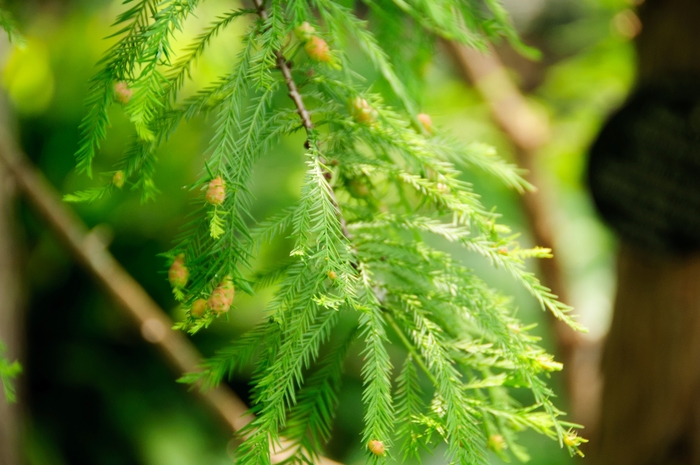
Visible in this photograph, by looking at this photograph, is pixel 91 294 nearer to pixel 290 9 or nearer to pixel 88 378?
pixel 88 378

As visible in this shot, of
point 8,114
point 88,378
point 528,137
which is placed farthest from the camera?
point 88,378

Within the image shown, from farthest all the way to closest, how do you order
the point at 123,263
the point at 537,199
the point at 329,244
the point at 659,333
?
the point at 123,263 < the point at 537,199 < the point at 659,333 < the point at 329,244

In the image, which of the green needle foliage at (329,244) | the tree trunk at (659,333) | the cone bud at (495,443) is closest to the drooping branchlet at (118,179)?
the green needle foliage at (329,244)

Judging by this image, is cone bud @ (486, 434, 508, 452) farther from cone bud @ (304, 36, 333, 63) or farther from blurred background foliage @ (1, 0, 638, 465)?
blurred background foliage @ (1, 0, 638, 465)

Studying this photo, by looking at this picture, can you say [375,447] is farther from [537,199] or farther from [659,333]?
[537,199]

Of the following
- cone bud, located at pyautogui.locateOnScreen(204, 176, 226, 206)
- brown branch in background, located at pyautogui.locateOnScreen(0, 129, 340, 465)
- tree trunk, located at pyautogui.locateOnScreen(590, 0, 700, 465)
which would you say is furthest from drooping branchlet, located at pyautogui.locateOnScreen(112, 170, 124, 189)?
tree trunk, located at pyautogui.locateOnScreen(590, 0, 700, 465)

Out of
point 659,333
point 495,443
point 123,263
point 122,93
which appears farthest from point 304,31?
point 123,263

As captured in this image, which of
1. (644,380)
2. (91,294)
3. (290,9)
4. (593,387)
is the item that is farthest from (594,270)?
(290,9)
